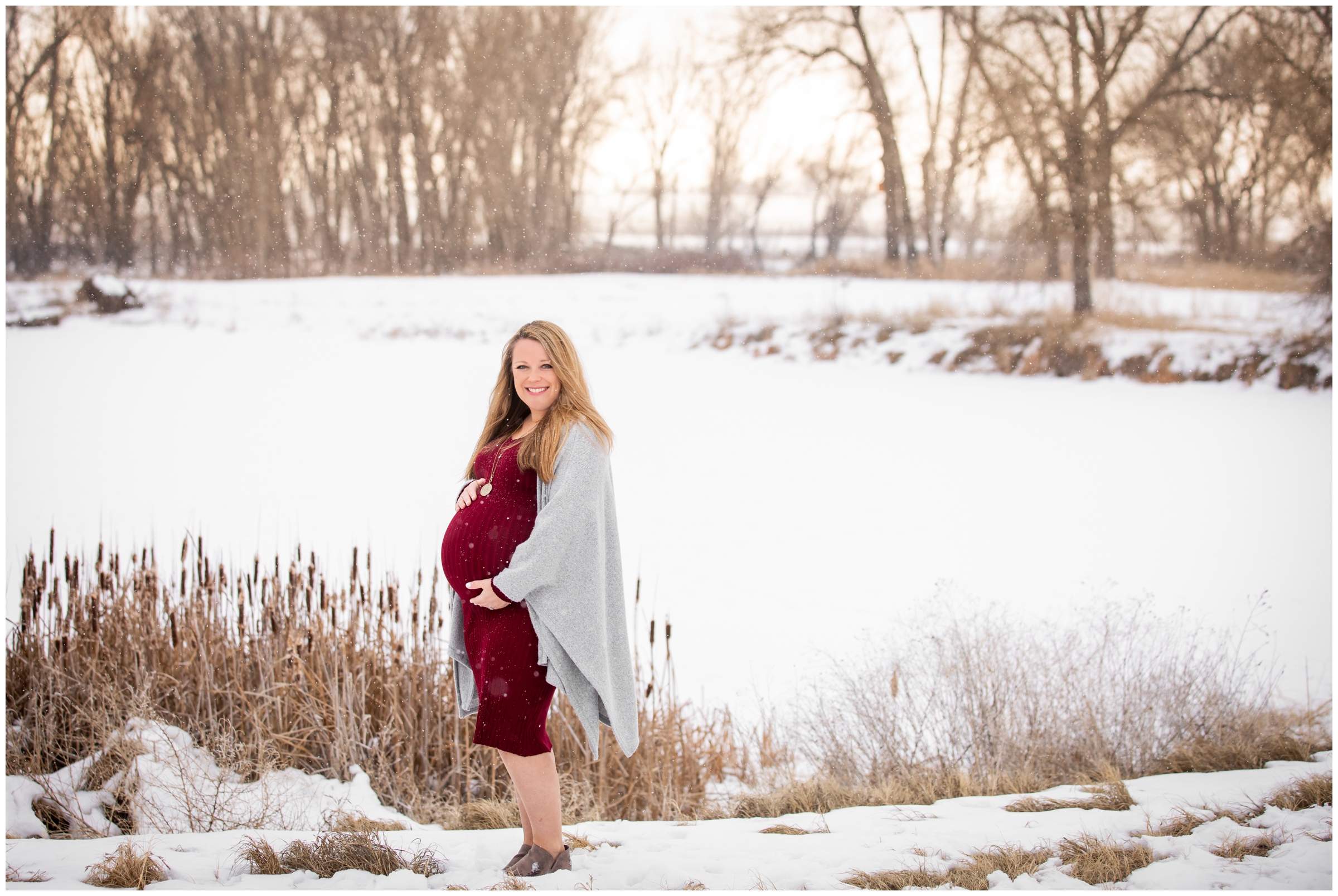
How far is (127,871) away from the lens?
2.18m

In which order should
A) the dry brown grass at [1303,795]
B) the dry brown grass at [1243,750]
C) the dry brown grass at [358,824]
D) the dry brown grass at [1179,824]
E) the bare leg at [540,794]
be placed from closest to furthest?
the bare leg at [540,794], the dry brown grass at [358,824], the dry brown grass at [1179,824], the dry brown grass at [1303,795], the dry brown grass at [1243,750]

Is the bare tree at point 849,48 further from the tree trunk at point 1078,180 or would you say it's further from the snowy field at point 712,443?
the tree trunk at point 1078,180

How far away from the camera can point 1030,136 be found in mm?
5008

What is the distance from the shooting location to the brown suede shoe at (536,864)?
6.67 feet

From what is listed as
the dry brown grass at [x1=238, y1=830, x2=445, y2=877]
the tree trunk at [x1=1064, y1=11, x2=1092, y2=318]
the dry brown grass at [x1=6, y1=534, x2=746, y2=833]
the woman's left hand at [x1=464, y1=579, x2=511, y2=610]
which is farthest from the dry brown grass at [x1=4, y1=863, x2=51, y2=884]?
the tree trunk at [x1=1064, y1=11, x2=1092, y2=318]

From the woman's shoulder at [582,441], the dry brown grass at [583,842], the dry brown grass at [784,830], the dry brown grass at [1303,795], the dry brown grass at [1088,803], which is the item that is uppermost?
the woman's shoulder at [582,441]

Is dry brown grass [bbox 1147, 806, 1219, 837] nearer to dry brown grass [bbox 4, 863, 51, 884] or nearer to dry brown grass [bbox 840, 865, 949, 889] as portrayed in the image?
dry brown grass [bbox 840, 865, 949, 889]

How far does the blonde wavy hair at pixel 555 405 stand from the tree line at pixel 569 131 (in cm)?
326

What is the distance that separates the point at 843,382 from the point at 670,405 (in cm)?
110

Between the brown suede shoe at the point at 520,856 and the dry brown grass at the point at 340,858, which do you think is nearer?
the brown suede shoe at the point at 520,856

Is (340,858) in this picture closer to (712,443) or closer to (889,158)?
(712,443)

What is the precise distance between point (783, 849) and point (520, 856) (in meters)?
0.81

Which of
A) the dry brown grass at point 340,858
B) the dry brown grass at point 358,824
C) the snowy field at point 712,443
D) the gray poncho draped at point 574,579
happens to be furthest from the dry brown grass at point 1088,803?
the dry brown grass at point 358,824

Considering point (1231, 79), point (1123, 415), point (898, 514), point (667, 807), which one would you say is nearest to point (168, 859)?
point (667, 807)
